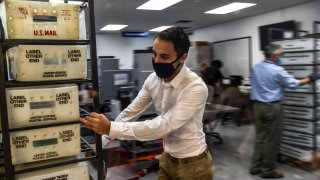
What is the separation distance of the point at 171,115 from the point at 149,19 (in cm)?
707

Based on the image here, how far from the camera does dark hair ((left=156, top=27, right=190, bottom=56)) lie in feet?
4.71

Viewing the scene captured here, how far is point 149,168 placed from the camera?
3715mm

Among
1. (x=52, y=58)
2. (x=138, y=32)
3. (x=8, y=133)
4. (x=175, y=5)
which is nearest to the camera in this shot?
(x=8, y=133)

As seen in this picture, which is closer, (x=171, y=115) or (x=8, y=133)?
(x=8, y=133)

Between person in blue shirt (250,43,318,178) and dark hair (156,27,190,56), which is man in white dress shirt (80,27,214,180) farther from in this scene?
person in blue shirt (250,43,318,178)

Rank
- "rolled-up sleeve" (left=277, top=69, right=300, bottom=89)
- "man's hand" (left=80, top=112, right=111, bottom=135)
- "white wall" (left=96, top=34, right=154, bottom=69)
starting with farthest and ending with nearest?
"white wall" (left=96, top=34, right=154, bottom=69)
"rolled-up sleeve" (left=277, top=69, right=300, bottom=89)
"man's hand" (left=80, top=112, right=111, bottom=135)

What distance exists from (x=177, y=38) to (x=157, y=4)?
16.5 ft

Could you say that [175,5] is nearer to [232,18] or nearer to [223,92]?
[223,92]

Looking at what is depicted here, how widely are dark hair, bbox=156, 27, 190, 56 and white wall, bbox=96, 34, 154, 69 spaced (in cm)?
1024

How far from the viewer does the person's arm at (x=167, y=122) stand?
1.34 m

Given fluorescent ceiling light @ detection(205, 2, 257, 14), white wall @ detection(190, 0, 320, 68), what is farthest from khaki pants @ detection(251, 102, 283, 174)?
white wall @ detection(190, 0, 320, 68)

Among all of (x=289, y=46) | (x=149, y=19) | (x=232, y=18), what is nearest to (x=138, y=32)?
(x=149, y=19)

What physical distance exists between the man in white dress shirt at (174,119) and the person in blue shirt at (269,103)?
1.93m

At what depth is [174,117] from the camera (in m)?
1.42
